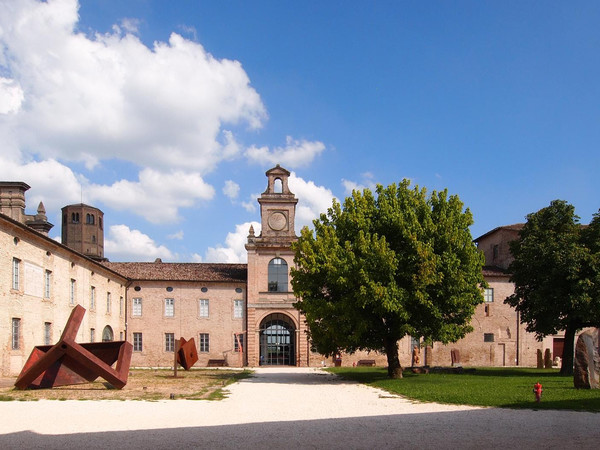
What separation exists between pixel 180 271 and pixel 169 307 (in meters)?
2.97

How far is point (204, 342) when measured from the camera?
45.2m

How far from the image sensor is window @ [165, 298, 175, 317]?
45.3m

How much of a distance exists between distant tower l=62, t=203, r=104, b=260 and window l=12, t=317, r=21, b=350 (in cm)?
4784

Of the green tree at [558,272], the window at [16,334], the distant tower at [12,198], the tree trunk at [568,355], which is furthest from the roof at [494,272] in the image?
the distant tower at [12,198]

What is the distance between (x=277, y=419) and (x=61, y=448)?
16.6ft

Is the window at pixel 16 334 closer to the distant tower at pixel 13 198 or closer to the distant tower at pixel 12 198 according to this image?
the distant tower at pixel 13 198

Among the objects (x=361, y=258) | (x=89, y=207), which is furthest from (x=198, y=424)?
(x=89, y=207)

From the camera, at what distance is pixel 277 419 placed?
1340cm

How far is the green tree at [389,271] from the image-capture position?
2498 centimetres

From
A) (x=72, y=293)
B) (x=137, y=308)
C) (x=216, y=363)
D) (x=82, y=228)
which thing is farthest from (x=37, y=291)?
(x=82, y=228)

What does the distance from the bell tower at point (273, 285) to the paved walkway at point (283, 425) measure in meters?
27.8

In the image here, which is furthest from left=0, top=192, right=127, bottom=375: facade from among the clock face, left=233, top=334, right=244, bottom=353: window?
the clock face

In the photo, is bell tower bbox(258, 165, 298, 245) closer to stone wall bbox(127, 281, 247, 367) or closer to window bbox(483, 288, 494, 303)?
stone wall bbox(127, 281, 247, 367)

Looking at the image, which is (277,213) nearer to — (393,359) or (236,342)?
(236,342)
